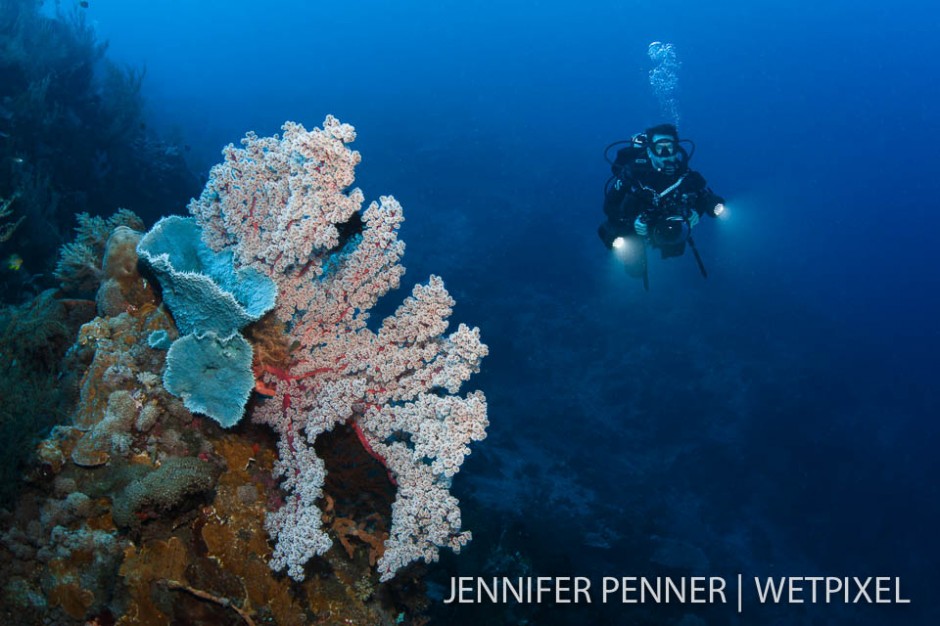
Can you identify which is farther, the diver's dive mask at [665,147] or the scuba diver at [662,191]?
the scuba diver at [662,191]

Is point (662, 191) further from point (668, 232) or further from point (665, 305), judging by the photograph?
point (665, 305)

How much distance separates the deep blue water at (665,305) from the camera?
1238 cm

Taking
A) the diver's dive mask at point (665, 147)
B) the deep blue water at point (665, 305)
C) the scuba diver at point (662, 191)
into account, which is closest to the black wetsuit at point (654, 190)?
the scuba diver at point (662, 191)

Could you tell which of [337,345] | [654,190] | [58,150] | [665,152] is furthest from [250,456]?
[58,150]

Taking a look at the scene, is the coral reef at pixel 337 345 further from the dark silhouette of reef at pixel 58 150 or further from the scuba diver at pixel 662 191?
the dark silhouette of reef at pixel 58 150

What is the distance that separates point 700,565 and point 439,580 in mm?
6481

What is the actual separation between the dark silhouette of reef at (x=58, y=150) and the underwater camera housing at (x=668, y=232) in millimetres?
11348

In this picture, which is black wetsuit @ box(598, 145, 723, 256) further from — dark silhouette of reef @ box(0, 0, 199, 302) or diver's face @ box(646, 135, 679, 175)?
dark silhouette of reef @ box(0, 0, 199, 302)

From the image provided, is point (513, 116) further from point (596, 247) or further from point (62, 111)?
point (62, 111)

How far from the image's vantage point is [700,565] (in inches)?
423

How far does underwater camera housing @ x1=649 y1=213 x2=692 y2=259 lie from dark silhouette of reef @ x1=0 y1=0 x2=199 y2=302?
11348mm

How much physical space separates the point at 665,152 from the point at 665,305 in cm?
1111

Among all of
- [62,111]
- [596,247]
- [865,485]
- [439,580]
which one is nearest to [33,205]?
[62,111]

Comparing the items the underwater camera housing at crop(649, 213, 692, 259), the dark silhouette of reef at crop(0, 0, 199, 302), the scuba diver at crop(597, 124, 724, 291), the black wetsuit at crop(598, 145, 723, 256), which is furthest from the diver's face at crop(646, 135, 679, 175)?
the dark silhouette of reef at crop(0, 0, 199, 302)
